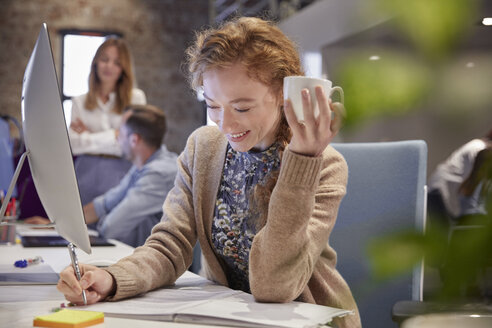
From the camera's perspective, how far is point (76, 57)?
21.9 ft

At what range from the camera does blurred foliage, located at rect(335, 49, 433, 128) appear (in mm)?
197

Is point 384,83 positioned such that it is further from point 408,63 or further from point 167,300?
point 167,300

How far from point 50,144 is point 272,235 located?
346mm

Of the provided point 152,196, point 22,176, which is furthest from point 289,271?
point 22,176

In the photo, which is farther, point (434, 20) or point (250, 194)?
point (250, 194)

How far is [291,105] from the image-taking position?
0.78 meters

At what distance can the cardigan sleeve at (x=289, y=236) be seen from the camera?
0.83 m

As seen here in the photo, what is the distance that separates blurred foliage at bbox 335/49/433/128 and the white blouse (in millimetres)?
2787

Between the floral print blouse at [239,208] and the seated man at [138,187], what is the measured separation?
4.37 feet

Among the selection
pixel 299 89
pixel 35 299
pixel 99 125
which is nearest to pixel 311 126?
pixel 299 89

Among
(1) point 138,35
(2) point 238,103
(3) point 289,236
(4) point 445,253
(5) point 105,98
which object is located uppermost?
(1) point 138,35

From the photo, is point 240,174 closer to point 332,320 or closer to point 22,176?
point 332,320

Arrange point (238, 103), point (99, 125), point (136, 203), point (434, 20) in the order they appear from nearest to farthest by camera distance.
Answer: point (434, 20)
point (238, 103)
point (136, 203)
point (99, 125)

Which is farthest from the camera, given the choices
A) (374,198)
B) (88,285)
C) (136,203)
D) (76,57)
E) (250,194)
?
(76,57)
